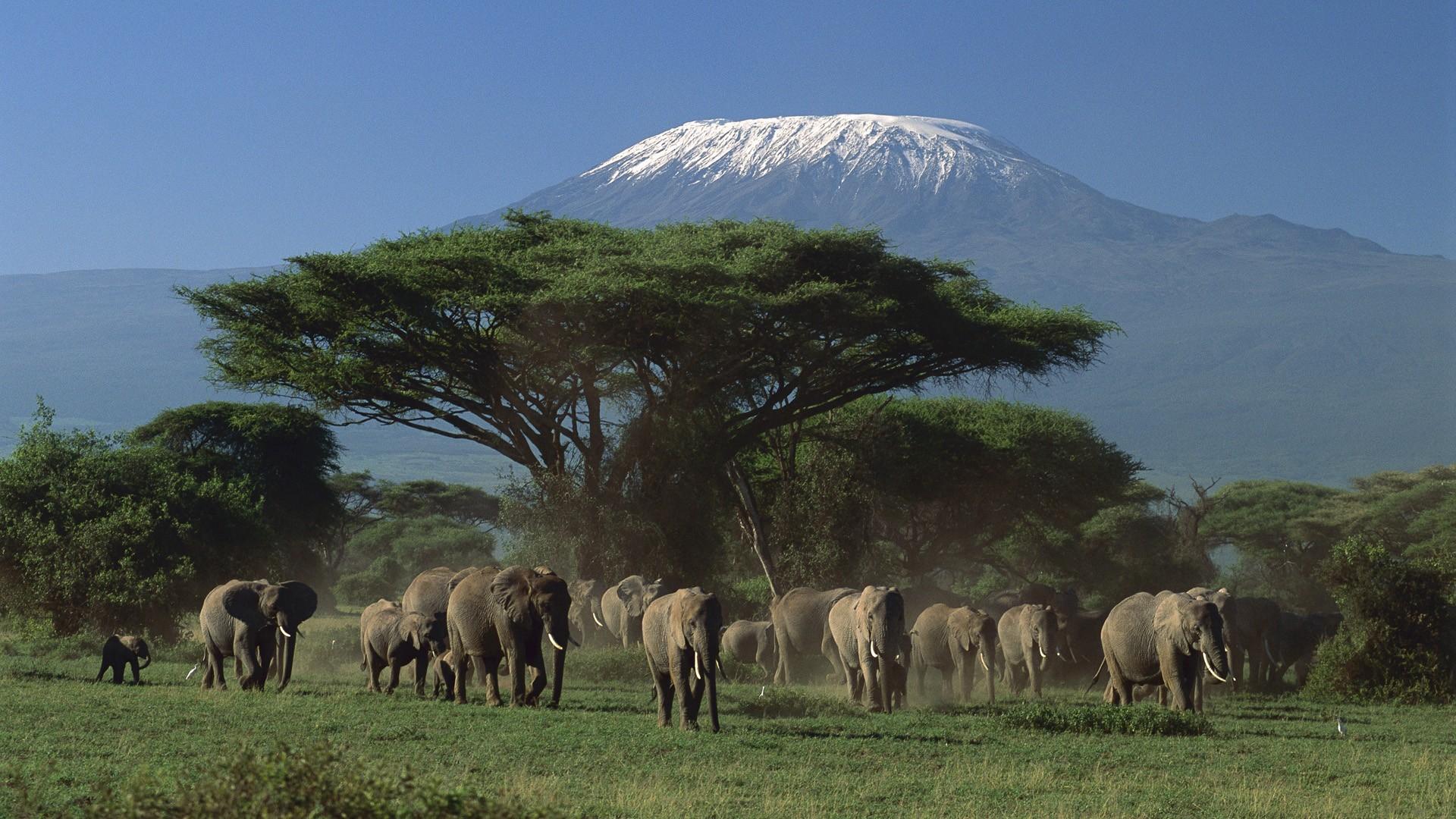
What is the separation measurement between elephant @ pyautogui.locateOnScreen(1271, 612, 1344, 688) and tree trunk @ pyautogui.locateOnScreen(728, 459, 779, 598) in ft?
44.5

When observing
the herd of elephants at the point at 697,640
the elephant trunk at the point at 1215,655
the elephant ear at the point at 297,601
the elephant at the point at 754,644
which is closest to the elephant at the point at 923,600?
the elephant at the point at 754,644

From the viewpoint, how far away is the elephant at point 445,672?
21453 mm

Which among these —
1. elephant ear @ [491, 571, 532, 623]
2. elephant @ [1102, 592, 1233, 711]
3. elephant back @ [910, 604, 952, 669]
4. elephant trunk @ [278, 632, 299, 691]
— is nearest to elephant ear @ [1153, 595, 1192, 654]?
elephant @ [1102, 592, 1233, 711]

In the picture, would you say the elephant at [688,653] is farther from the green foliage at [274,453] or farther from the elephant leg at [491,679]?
the green foliage at [274,453]

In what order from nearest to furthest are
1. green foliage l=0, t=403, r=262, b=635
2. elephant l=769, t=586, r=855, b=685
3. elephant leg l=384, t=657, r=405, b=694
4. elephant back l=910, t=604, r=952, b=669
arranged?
elephant leg l=384, t=657, r=405, b=694
elephant back l=910, t=604, r=952, b=669
elephant l=769, t=586, r=855, b=685
green foliage l=0, t=403, r=262, b=635

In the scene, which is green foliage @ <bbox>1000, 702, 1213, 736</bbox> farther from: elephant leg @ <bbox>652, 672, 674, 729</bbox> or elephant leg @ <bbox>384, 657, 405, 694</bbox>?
elephant leg @ <bbox>384, 657, 405, 694</bbox>

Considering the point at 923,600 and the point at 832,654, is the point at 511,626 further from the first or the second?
the point at 923,600

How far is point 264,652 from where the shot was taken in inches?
870

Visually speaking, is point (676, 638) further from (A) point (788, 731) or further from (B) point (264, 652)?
(B) point (264, 652)

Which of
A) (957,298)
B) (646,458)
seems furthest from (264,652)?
(957,298)

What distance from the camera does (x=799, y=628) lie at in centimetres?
2883

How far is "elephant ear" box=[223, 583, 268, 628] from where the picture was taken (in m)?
21.6

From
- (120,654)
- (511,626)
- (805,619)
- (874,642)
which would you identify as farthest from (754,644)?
(120,654)

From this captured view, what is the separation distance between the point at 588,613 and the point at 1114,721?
18258 mm
